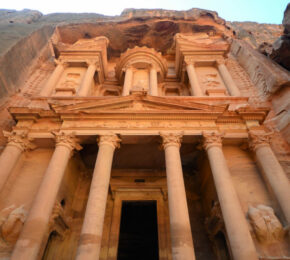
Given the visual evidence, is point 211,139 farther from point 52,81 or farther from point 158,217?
point 52,81

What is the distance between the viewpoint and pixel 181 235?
604cm

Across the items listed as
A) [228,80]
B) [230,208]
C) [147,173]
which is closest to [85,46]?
[228,80]

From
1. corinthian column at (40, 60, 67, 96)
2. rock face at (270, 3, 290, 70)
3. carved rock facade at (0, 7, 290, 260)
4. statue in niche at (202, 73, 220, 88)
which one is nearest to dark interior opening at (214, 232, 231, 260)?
carved rock facade at (0, 7, 290, 260)

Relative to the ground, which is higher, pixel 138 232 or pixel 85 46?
pixel 85 46

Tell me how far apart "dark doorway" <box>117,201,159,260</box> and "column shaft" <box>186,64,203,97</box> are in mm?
7219

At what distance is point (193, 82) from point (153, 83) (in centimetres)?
273

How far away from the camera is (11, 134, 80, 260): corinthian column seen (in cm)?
591

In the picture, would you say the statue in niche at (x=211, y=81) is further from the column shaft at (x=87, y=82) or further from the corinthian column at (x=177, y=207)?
the column shaft at (x=87, y=82)

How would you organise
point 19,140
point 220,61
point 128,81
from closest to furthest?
1. point 19,140
2. point 128,81
3. point 220,61

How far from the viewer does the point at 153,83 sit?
48.0 ft

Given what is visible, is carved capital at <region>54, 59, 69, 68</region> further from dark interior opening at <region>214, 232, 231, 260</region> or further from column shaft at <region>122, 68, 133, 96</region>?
dark interior opening at <region>214, 232, 231, 260</region>

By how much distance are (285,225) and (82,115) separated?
8.56m

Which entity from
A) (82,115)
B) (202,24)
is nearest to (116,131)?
(82,115)

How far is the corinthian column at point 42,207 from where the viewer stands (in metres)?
5.91
